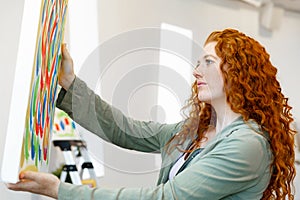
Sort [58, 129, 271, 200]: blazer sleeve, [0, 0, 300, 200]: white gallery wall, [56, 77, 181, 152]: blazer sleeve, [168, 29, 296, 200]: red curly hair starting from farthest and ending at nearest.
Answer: [0, 0, 300, 200]: white gallery wall → [56, 77, 181, 152]: blazer sleeve → [168, 29, 296, 200]: red curly hair → [58, 129, 271, 200]: blazer sleeve

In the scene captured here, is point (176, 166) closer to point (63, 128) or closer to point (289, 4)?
point (63, 128)

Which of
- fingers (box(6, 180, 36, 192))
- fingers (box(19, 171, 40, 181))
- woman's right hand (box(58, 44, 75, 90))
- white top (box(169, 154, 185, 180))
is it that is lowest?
fingers (box(6, 180, 36, 192))

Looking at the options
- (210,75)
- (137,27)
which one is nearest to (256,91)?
(210,75)

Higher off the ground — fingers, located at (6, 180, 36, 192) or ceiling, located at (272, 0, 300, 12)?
ceiling, located at (272, 0, 300, 12)

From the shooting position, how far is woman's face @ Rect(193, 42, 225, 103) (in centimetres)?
127

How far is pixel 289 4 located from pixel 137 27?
1.20 metres

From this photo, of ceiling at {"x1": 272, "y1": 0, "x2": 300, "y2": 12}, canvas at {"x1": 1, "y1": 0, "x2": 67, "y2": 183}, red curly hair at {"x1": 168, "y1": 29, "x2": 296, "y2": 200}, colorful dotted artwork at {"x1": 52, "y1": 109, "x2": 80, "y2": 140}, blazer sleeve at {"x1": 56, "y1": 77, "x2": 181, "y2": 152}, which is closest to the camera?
canvas at {"x1": 1, "y1": 0, "x2": 67, "y2": 183}

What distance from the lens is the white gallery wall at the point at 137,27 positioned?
Result: 160cm

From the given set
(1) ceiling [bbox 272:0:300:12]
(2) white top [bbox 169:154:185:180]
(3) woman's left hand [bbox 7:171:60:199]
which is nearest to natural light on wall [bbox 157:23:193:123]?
(2) white top [bbox 169:154:185:180]

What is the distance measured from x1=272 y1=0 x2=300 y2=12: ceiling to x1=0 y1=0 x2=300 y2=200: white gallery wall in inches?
1.7

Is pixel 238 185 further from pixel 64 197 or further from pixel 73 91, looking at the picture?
pixel 73 91

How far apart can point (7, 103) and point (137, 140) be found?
51 cm

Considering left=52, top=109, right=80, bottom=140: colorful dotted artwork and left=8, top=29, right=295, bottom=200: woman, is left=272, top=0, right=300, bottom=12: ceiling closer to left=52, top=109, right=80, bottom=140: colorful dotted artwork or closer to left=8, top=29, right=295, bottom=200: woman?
left=52, top=109, right=80, bottom=140: colorful dotted artwork

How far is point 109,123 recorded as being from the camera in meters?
1.50
